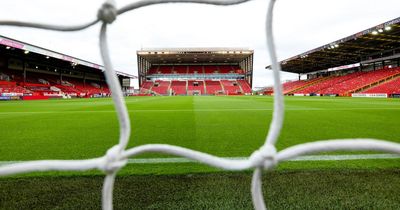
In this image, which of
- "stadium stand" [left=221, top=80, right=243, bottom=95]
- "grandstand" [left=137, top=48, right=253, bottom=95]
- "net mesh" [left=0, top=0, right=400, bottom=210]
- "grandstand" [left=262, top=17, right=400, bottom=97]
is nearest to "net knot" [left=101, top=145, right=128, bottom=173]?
"net mesh" [left=0, top=0, right=400, bottom=210]

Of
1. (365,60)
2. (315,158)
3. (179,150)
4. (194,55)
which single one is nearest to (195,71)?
(194,55)

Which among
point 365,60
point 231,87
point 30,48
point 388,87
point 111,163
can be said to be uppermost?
point 30,48

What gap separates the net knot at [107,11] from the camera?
0.98m

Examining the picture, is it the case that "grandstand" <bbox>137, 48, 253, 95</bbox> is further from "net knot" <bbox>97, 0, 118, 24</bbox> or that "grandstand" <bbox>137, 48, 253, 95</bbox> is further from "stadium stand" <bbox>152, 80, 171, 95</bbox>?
"net knot" <bbox>97, 0, 118, 24</bbox>

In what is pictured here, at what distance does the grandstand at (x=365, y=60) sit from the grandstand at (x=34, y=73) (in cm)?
2253

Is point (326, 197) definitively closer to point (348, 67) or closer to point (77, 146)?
point (77, 146)

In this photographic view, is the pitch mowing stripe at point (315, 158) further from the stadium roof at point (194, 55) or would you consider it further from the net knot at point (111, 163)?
the stadium roof at point (194, 55)

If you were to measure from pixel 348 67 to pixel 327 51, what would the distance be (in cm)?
1141

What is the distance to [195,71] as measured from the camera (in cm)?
5522

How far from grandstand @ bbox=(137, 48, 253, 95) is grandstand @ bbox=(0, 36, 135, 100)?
13.5 m

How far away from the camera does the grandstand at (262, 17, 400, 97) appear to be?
2230cm

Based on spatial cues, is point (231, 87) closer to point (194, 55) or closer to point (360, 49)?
point (194, 55)

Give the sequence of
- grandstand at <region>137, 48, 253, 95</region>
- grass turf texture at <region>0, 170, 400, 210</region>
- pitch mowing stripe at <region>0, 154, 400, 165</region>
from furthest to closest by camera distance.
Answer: grandstand at <region>137, 48, 253, 95</region> < pitch mowing stripe at <region>0, 154, 400, 165</region> < grass turf texture at <region>0, 170, 400, 210</region>

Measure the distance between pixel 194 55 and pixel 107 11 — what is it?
48.6 meters
